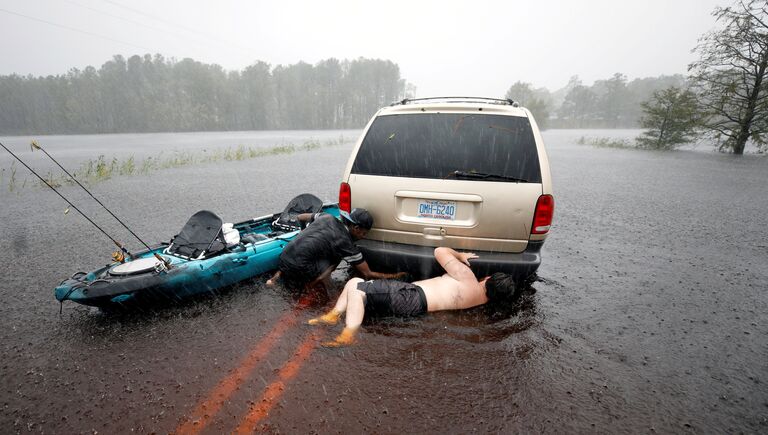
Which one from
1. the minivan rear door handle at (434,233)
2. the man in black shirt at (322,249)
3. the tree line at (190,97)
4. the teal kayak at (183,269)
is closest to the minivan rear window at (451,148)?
Result: the minivan rear door handle at (434,233)

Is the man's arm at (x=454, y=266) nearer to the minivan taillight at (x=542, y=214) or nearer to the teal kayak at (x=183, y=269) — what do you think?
the minivan taillight at (x=542, y=214)

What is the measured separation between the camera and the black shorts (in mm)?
3100

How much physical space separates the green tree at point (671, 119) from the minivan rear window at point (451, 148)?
25.6 metres

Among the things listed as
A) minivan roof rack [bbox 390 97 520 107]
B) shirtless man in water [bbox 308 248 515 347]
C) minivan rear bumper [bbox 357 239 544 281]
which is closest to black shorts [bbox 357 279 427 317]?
shirtless man in water [bbox 308 248 515 347]

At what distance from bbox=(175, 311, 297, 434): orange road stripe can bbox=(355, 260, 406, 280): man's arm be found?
85 cm

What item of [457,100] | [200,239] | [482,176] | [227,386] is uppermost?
[457,100]

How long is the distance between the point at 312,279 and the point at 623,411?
2751mm

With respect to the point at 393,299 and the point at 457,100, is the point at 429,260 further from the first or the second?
the point at 457,100

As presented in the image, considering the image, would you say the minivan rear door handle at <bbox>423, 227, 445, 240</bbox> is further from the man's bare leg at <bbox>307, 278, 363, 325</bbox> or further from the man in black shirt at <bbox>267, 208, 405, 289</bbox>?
the man's bare leg at <bbox>307, 278, 363, 325</bbox>

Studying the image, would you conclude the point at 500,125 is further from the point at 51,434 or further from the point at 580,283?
the point at 51,434

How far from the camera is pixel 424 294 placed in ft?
10.4

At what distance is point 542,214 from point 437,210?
0.91 m

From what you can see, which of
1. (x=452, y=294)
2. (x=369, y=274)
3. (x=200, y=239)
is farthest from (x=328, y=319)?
(x=200, y=239)

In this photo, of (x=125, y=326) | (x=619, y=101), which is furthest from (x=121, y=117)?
(x=619, y=101)
